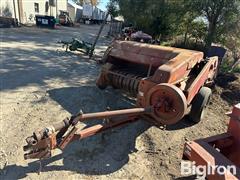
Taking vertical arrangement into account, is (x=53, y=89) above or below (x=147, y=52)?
below

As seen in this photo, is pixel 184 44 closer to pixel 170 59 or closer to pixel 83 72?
pixel 83 72

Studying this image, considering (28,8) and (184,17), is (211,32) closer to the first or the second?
(184,17)

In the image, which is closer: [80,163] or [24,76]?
[80,163]

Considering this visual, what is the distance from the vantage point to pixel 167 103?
3889 millimetres

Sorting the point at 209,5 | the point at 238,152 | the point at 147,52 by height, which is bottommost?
the point at 238,152

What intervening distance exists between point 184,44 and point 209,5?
113 inches

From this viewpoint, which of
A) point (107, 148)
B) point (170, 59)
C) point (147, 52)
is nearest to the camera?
point (107, 148)

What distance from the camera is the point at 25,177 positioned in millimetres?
3373

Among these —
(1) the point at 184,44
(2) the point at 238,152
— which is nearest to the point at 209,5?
(1) the point at 184,44

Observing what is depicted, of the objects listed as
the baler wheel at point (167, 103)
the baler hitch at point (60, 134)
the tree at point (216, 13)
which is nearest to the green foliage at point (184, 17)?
the tree at point (216, 13)

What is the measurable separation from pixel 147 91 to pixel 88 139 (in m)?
1.15

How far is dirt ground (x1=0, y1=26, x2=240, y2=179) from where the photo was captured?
3.64m

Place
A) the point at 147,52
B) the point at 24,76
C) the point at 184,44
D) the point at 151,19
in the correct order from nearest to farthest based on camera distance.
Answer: the point at 147,52 < the point at 24,76 < the point at 184,44 < the point at 151,19

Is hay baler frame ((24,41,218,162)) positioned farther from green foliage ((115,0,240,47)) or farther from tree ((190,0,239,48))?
green foliage ((115,0,240,47))
